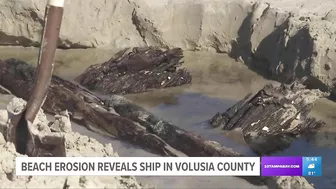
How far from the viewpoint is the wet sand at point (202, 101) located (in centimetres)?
529

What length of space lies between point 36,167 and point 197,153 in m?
1.77

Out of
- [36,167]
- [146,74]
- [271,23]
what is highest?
→ [271,23]

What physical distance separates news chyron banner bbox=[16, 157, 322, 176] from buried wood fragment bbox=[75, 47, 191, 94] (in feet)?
11.0

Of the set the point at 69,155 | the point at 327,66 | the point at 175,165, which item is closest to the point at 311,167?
the point at 175,165

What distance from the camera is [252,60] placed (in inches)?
357

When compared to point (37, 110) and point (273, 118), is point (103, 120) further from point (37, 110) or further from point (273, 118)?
point (273, 118)

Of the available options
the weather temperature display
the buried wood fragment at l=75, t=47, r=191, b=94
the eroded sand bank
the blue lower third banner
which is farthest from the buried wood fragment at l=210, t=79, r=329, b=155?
the eroded sand bank

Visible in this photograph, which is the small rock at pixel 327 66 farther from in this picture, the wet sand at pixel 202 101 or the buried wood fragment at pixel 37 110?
the buried wood fragment at pixel 37 110

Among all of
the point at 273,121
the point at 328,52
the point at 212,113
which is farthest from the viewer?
the point at 328,52

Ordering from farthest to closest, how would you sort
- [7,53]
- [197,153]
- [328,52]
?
[7,53] → [328,52] → [197,153]

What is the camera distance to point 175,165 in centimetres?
457

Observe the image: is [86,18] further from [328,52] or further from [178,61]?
[328,52]

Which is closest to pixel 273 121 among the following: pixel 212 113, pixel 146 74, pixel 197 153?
pixel 212 113

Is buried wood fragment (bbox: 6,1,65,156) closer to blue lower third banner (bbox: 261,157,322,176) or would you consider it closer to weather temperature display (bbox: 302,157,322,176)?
blue lower third banner (bbox: 261,157,322,176)
